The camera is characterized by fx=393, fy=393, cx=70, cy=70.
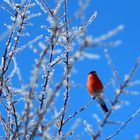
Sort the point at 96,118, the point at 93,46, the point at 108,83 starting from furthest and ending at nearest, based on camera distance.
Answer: the point at 108,83, the point at 96,118, the point at 93,46

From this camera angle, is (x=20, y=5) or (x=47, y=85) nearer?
(x=47, y=85)

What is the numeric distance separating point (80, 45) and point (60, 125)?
2458 millimetres

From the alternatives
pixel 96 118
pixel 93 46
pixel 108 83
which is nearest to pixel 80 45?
pixel 93 46

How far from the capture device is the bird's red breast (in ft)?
26.5

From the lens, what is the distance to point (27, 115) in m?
1.91

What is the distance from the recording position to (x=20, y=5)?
4.34 m

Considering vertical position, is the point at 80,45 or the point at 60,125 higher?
the point at 60,125

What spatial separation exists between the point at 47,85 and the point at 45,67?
10.2 inches

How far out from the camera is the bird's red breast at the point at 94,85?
808cm

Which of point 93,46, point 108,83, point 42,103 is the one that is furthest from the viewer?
point 42,103

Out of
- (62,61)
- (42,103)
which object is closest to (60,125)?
(42,103)

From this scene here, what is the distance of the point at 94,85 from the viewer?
830 cm

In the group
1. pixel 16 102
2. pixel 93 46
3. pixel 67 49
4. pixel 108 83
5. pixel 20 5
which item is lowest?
pixel 93 46

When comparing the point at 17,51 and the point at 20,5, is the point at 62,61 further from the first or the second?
the point at 20,5
